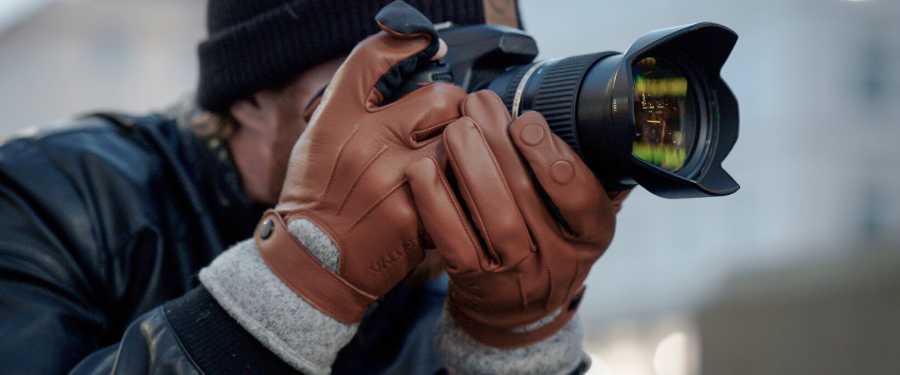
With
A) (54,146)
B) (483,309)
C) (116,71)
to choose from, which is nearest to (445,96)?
(483,309)

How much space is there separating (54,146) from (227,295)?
0.43 meters

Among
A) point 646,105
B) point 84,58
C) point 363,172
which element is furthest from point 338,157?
point 84,58

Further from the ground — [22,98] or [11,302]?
[11,302]

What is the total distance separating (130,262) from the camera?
795 mm

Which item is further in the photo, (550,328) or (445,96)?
(550,328)

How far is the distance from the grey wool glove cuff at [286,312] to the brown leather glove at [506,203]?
0.38 ft

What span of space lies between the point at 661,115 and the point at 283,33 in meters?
0.55

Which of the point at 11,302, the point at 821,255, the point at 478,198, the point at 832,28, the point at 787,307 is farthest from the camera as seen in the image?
the point at 832,28

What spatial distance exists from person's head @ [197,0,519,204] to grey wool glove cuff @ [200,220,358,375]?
0.33 meters

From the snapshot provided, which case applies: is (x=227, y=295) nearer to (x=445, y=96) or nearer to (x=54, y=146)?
(x=445, y=96)

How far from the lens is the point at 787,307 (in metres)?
5.03

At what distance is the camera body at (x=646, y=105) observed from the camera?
0.51 m

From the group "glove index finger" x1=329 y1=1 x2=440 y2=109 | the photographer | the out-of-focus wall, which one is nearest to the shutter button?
the photographer

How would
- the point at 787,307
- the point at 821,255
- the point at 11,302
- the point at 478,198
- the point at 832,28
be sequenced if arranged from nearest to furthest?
the point at 478,198, the point at 11,302, the point at 787,307, the point at 821,255, the point at 832,28
